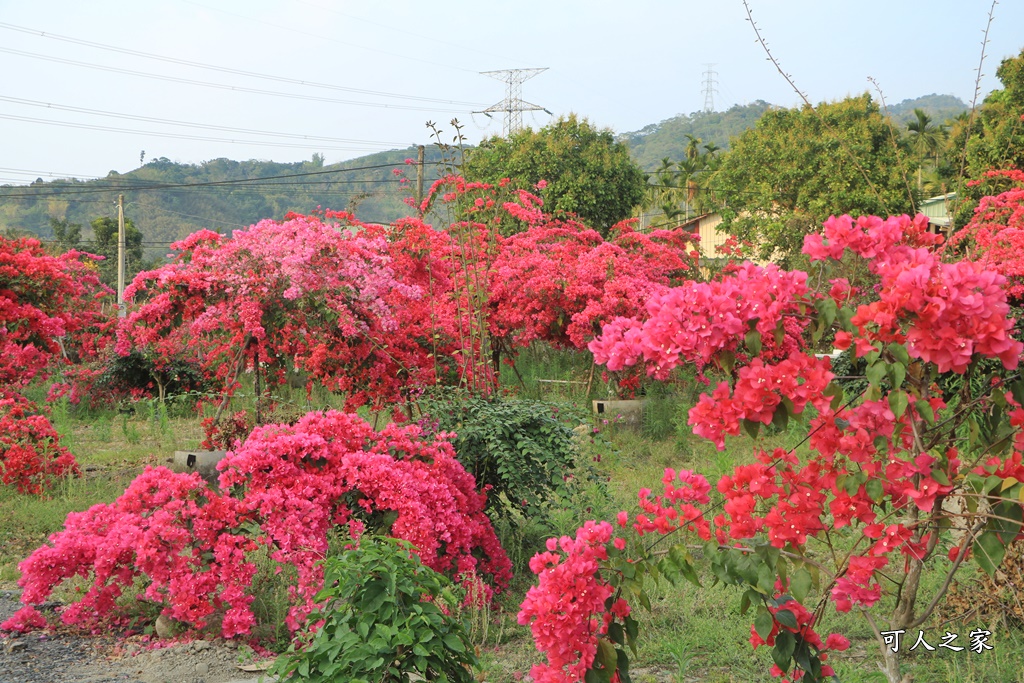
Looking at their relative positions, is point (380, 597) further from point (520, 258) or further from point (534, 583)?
point (520, 258)

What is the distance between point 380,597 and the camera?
230 cm

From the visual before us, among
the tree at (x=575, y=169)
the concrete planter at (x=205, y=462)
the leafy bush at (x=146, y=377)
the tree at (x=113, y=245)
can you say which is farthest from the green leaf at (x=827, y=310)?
the tree at (x=113, y=245)

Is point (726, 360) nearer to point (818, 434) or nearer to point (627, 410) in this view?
point (818, 434)

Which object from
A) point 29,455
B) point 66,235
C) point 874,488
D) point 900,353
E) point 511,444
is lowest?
point 29,455

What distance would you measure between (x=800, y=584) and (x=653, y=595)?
2140 millimetres

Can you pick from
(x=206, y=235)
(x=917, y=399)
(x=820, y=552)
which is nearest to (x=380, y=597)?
(x=917, y=399)

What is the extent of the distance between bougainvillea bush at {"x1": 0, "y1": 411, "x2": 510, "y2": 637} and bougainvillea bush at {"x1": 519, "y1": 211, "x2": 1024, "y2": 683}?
1.23m

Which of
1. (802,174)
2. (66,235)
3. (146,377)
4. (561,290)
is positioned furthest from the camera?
(66,235)

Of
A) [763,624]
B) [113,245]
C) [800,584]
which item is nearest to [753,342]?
[800,584]

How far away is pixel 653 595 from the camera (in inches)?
156

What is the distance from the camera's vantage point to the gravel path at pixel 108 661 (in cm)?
305

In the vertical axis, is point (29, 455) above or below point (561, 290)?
below

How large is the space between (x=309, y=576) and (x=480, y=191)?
7.53m

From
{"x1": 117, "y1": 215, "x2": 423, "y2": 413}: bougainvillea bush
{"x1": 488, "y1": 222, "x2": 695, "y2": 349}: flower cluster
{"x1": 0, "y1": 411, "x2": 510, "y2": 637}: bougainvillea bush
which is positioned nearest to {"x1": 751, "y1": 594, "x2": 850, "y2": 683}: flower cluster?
{"x1": 0, "y1": 411, "x2": 510, "y2": 637}: bougainvillea bush
